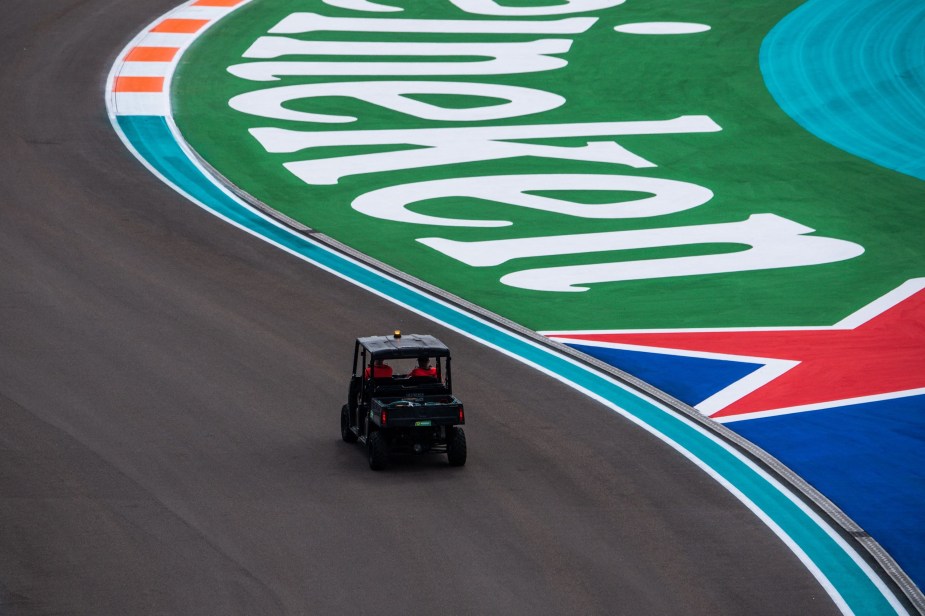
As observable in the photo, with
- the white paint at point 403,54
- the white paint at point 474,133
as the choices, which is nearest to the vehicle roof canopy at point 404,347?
the white paint at point 474,133

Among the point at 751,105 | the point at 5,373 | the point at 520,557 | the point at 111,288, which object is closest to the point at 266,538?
the point at 520,557

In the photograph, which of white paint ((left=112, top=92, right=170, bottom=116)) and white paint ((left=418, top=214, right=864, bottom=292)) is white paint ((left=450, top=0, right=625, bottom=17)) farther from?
white paint ((left=418, top=214, right=864, bottom=292))

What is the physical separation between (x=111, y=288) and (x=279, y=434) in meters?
6.18

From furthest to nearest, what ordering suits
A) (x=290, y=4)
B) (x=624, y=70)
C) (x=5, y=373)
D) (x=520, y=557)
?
(x=290, y=4) → (x=624, y=70) → (x=5, y=373) → (x=520, y=557)

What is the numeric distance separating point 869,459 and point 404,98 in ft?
59.7

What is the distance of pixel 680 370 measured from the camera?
1869 centimetres

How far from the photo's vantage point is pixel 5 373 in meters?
17.2

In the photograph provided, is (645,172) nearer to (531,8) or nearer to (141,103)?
(141,103)

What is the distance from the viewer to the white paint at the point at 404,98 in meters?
30.3

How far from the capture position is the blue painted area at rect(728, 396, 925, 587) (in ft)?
46.2

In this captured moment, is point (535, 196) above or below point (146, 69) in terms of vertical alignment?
below

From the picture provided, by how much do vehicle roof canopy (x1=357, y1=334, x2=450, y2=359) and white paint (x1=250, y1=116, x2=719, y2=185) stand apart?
11178mm

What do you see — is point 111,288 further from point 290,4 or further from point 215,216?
point 290,4

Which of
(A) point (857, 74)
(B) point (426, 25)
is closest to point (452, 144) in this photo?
(B) point (426, 25)
